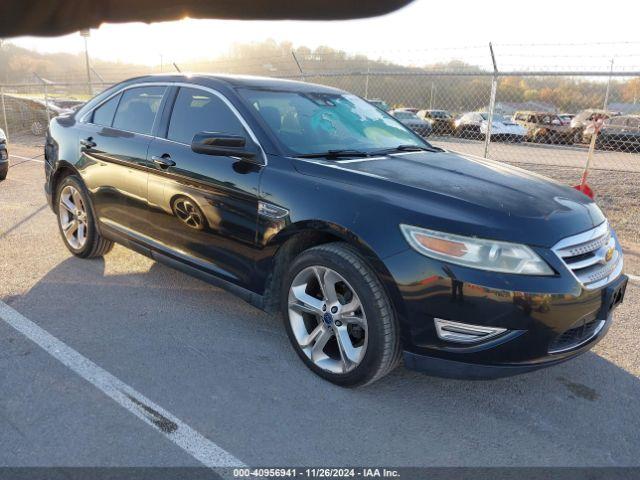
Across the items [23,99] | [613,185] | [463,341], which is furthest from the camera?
[23,99]

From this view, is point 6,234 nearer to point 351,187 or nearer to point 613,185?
point 351,187

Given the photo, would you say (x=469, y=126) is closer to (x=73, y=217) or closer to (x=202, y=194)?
(x=73, y=217)

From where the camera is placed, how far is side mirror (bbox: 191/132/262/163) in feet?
10.7

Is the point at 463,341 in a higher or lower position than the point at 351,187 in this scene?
lower

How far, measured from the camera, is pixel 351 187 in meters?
2.90

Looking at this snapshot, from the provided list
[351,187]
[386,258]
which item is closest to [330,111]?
[351,187]

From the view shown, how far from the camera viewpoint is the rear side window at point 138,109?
414cm

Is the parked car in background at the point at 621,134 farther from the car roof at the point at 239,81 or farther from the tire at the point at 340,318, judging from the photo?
the tire at the point at 340,318

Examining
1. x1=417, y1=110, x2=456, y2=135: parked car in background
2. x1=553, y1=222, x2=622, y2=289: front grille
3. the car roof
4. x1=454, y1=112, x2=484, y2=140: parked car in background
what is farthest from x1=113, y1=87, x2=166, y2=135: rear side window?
x1=417, y1=110, x2=456, y2=135: parked car in background

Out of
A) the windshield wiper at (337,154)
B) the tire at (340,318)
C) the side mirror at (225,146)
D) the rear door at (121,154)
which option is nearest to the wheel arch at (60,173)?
the rear door at (121,154)

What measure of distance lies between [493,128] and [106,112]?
18.4 metres

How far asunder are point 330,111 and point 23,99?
63.7 ft

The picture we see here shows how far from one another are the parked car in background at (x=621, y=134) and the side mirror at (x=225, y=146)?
18.0m

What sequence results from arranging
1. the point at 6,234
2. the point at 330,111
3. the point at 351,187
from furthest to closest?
1. the point at 6,234
2. the point at 330,111
3. the point at 351,187
